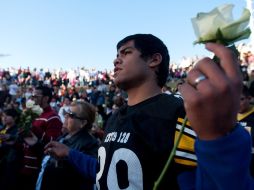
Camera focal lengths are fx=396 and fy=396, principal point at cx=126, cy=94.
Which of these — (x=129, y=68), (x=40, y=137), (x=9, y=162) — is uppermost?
(x=129, y=68)

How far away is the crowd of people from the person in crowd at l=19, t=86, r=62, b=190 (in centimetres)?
1

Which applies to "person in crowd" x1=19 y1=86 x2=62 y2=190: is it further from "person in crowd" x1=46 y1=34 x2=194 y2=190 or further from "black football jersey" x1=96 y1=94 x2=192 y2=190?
"black football jersey" x1=96 y1=94 x2=192 y2=190

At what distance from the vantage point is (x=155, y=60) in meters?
2.18

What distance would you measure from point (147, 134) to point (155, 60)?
576 millimetres

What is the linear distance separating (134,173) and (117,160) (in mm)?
117

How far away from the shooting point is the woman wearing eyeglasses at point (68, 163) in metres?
3.60

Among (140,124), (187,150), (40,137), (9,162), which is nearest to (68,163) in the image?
(40,137)

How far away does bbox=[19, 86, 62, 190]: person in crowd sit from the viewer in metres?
4.27

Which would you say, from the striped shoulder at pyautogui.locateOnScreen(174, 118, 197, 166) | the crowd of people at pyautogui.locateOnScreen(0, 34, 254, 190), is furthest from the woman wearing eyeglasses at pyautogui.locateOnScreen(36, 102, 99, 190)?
the striped shoulder at pyautogui.locateOnScreen(174, 118, 197, 166)

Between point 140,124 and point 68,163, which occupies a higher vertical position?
point 140,124

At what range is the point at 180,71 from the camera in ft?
83.3

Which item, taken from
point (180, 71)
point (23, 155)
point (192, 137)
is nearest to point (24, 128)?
point (23, 155)

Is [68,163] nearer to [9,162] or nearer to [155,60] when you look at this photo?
[9,162]

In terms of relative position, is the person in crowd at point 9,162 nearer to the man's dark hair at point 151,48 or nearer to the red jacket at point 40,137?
the red jacket at point 40,137
